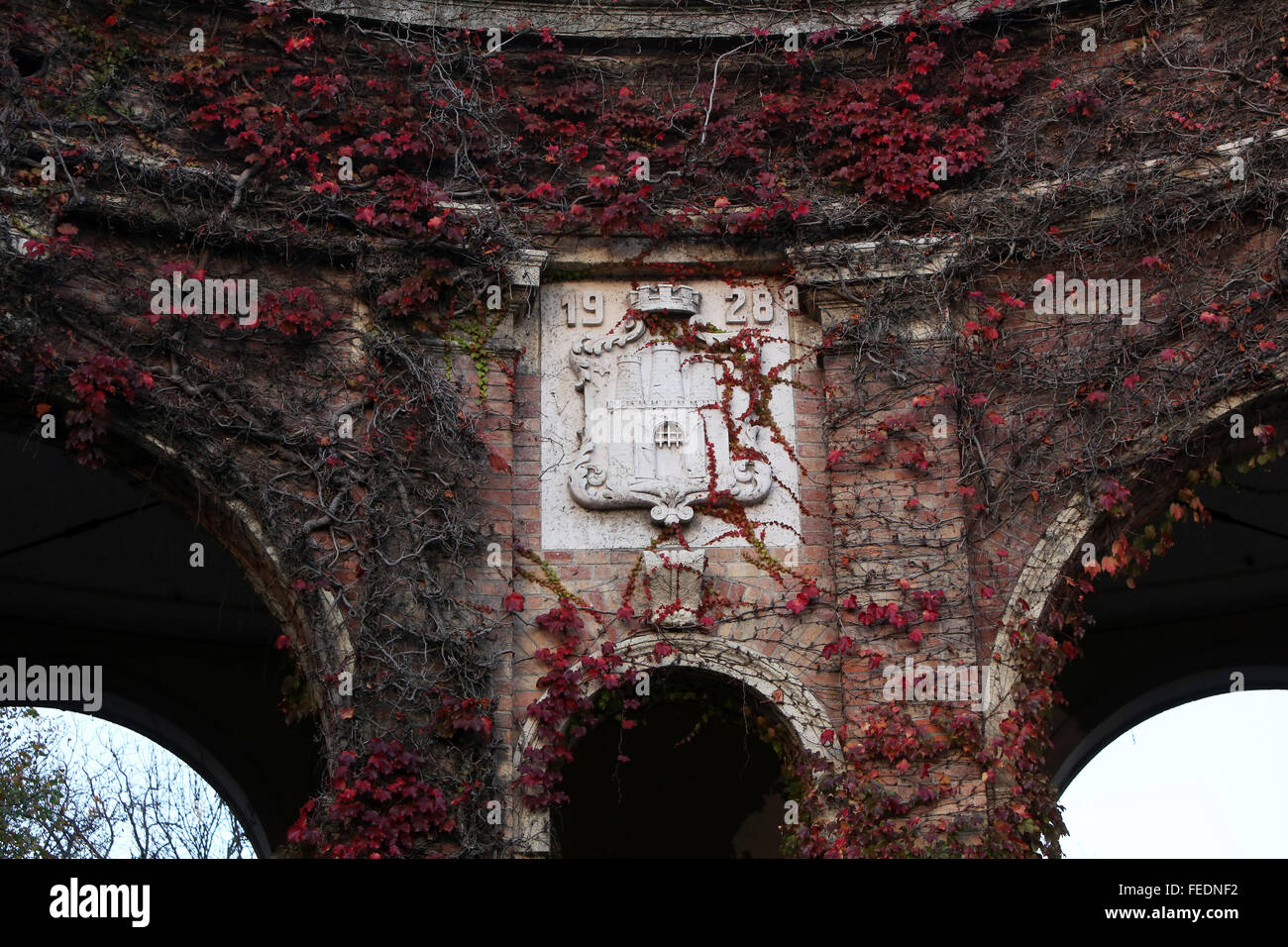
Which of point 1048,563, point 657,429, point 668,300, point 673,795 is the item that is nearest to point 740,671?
point 657,429

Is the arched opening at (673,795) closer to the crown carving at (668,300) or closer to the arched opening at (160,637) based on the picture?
the arched opening at (160,637)

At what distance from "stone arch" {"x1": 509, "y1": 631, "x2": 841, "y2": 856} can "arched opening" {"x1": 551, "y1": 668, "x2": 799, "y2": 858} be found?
2201mm

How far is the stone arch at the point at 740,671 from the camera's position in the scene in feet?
26.9

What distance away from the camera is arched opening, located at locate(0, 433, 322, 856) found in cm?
1170

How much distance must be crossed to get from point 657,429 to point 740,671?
1.41m

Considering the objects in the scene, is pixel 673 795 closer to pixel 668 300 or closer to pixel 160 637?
pixel 668 300

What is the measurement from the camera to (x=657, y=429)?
344 inches

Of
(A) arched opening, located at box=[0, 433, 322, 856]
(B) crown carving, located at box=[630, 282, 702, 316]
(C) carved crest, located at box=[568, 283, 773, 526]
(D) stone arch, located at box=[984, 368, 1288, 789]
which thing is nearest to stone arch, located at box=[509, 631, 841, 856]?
(C) carved crest, located at box=[568, 283, 773, 526]

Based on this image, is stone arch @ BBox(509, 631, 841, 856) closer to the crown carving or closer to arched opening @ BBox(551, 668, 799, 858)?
the crown carving

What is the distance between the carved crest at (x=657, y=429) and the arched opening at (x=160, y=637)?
403 centimetres

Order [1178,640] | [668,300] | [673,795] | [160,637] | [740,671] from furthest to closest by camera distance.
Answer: [1178,640] → [160,637] → [673,795] → [668,300] → [740,671]

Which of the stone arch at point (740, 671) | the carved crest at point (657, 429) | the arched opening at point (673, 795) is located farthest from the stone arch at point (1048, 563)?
the arched opening at point (673, 795)
